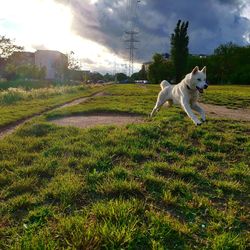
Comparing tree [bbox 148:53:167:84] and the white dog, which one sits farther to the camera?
tree [bbox 148:53:167:84]

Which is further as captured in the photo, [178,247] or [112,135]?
[112,135]

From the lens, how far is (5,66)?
55.9 metres

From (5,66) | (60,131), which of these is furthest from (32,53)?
(60,131)

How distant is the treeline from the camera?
78.8m

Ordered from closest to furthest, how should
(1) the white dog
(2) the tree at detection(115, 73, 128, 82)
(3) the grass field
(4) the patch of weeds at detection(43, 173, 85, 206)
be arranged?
(3) the grass field < (4) the patch of weeds at detection(43, 173, 85, 206) < (1) the white dog < (2) the tree at detection(115, 73, 128, 82)

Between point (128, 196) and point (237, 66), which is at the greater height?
point (237, 66)

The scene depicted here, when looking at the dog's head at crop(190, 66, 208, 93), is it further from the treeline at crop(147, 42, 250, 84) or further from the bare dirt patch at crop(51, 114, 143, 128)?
the treeline at crop(147, 42, 250, 84)

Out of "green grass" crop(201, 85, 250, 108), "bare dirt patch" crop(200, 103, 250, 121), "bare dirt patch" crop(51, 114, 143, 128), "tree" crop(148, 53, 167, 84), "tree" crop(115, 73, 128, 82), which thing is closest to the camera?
"bare dirt patch" crop(51, 114, 143, 128)

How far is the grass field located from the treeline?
238 ft

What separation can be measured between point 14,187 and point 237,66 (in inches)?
3273

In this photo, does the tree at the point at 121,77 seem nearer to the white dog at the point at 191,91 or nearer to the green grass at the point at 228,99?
the green grass at the point at 228,99

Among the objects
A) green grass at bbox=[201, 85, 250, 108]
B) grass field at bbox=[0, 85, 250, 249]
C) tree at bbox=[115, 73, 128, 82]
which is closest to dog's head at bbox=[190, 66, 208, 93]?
grass field at bbox=[0, 85, 250, 249]

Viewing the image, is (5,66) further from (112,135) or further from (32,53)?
(32,53)

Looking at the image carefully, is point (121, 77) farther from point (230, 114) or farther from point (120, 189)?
point (120, 189)
